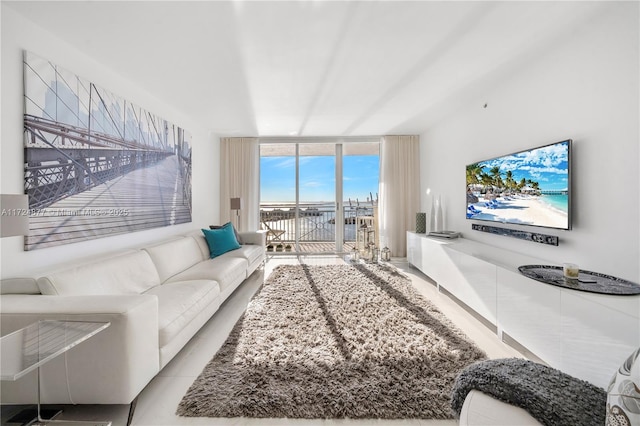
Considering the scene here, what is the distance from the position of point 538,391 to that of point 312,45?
Answer: 2535mm

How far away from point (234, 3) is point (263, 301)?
8.73 ft

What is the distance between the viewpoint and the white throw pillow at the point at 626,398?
727 mm

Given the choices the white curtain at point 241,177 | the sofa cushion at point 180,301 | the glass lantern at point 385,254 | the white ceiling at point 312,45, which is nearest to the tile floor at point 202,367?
the sofa cushion at point 180,301

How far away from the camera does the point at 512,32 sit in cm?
A: 202

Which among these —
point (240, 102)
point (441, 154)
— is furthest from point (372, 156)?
point (240, 102)

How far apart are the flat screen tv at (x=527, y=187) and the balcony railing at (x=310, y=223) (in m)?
3.29

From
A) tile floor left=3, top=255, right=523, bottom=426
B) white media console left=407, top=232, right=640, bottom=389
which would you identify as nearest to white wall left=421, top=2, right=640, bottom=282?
white media console left=407, top=232, right=640, bottom=389

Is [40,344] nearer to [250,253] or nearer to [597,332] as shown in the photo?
[250,253]

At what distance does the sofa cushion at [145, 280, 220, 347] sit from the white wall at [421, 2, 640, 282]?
2955 mm

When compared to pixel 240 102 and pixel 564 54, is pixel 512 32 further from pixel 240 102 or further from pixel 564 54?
pixel 240 102

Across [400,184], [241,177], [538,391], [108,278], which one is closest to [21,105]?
[108,278]

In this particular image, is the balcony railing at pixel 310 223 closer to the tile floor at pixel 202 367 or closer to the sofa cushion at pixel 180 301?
the tile floor at pixel 202 367

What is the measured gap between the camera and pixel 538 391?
0.90 metres

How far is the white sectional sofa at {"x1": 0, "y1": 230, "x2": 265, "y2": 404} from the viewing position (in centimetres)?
133
